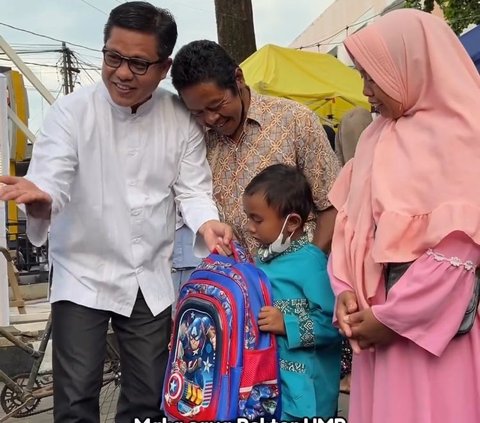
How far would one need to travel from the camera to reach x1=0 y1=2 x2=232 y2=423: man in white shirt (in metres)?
2.42

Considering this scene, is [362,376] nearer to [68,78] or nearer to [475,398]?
[475,398]

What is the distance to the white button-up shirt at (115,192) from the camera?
2.49m

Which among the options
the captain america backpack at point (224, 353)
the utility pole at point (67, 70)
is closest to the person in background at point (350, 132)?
the captain america backpack at point (224, 353)

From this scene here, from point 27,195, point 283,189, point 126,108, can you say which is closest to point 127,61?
point 126,108

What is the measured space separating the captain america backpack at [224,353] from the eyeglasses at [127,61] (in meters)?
0.70

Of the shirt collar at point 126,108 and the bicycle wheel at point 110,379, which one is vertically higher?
the shirt collar at point 126,108

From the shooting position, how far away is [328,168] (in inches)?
100

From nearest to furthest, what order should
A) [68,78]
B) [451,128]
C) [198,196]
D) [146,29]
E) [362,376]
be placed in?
[451,128]
[362,376]
[146,29]
[198,196]
[68,78]

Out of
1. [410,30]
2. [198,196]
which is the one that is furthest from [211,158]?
[410,30]

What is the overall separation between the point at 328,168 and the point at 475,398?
97 cm

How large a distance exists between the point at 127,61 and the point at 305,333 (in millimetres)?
1072

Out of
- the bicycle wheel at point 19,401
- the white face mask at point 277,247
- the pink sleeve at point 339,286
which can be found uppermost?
the white face mask at point 277,247

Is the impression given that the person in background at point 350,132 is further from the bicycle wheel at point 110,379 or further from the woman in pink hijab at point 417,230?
the woman in pink hijab at point 417,230

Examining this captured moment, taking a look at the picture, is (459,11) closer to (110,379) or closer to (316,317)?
(110,379)
